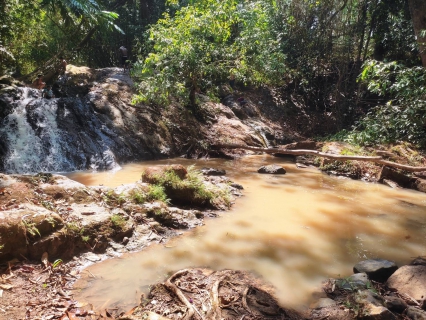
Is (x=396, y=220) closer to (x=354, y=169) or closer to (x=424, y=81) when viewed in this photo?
(x=354, y=169)

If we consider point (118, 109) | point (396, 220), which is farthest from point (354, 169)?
point (118, 109)

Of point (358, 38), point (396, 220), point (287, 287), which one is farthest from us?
point (358, 38)

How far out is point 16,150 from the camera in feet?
29.6

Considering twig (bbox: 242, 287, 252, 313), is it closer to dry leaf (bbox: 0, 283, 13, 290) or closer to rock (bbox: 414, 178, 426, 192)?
dry leaf (bbox: 0, 283, 13, 290)

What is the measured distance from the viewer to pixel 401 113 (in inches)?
443

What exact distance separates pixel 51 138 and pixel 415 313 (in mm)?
10219

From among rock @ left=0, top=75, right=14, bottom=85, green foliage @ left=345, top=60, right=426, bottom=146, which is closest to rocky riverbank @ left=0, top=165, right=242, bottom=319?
green foliage @ left=345, top=60, right=426, bottom=146

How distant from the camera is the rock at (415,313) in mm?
2967

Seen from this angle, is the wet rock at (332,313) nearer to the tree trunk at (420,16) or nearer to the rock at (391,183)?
the rock at (391,183)

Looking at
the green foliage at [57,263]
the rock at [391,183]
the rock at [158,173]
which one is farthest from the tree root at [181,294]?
the rock at [391,183]

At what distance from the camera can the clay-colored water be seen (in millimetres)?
3693

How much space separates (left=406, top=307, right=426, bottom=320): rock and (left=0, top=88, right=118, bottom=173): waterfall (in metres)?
8.66

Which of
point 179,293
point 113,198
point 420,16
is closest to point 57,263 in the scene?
point 179,293

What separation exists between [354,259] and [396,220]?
7.76 feet
